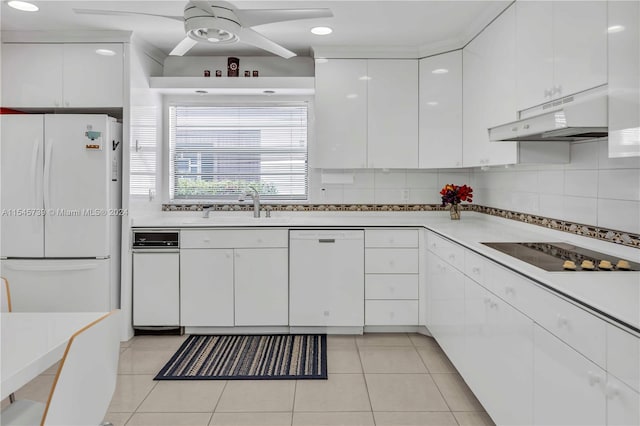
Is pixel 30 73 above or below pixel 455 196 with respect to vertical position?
above

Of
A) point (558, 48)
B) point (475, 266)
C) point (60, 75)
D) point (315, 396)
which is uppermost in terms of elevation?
point (60, 75)

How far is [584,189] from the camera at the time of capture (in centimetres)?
253

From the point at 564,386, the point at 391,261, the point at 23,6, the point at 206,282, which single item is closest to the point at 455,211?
the point at 391,261

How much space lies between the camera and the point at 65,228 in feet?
11.2

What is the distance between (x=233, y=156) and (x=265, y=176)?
1.23ft

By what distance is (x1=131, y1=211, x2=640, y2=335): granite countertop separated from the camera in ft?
4.49

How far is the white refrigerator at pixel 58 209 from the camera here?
3.35 metres

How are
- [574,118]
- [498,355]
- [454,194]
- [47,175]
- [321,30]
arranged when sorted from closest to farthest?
[574,118] < [498,355] < [47,175] < [321,30] < [454,194]

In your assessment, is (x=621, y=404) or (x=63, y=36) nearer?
(x=621, y=404)

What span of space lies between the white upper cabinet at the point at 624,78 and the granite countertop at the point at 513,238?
50 centimetres

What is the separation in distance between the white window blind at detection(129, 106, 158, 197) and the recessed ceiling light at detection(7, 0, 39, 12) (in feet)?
2.98

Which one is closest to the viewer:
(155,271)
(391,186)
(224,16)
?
(224,16)

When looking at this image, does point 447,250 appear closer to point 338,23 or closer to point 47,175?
point 338,23

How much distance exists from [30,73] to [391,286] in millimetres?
3401
